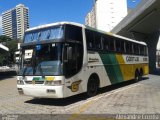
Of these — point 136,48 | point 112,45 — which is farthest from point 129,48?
point 112,45

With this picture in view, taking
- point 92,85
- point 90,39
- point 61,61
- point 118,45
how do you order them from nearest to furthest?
1. point 61,61
2. point 90,39
3. point 92,85
4. point 118,45

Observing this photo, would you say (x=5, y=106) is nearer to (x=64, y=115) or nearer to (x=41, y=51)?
(x=41, y=51)

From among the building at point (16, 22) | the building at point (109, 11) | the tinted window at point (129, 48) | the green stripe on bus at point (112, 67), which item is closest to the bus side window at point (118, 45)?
the green stripe on bus at point (112, 67)

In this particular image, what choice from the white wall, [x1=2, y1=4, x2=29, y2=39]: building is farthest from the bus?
[x1=2, y1=4, x2=29, y2=39]: building

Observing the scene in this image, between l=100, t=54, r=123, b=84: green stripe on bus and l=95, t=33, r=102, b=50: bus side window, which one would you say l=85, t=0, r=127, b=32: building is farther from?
l=95, t=33, r=102, b=50: bus side window

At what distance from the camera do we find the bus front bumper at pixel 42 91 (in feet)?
35.3

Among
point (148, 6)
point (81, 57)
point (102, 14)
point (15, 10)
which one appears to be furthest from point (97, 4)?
point (81, 57)

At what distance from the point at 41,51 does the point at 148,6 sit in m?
17.2

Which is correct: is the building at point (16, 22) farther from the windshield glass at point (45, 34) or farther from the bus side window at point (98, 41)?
the windshield glass at point (45, 34)

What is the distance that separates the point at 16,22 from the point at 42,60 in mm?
108812

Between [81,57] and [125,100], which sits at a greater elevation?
[81,57]

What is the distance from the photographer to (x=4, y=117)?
30.5 feet

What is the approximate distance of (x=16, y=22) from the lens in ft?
383

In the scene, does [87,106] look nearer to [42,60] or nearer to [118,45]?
[42,60]
